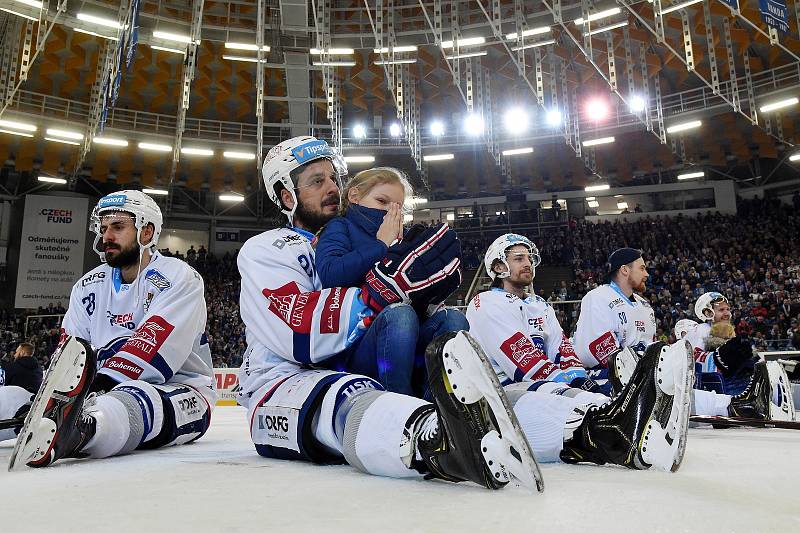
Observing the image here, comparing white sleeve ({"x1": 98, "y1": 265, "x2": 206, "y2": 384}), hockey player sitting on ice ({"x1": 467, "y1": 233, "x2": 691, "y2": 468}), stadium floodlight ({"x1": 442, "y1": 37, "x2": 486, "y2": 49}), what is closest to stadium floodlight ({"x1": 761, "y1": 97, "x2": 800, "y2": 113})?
stadium floodlight ({"x1": 442, "y1": 37, "x2": 486, "y2": 49})

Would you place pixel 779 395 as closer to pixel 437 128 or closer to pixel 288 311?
pixel 288 311

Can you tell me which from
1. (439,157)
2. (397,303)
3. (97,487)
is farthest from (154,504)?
(439,157)

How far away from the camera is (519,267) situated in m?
3.86

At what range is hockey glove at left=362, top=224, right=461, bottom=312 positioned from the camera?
1710 millimetres

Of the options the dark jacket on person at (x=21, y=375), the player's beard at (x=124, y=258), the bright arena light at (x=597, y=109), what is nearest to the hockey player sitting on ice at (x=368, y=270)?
the player's beard at (x=124, y=258)

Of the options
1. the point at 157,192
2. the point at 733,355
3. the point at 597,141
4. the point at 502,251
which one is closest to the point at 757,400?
the point at 733,355

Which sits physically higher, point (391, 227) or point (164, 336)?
point (391, 227)

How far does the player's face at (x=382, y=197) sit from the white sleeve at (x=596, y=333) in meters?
2.70

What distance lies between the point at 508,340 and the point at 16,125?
17.4 meters

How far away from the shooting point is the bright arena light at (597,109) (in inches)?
682

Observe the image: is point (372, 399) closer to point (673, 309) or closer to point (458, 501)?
point (458, 501)

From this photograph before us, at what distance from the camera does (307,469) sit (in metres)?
1.72

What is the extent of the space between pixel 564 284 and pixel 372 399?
17.5 metres

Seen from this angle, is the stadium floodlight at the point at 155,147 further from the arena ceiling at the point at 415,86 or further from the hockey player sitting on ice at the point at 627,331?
the hockey player sitting on ice at the point at 627,331
